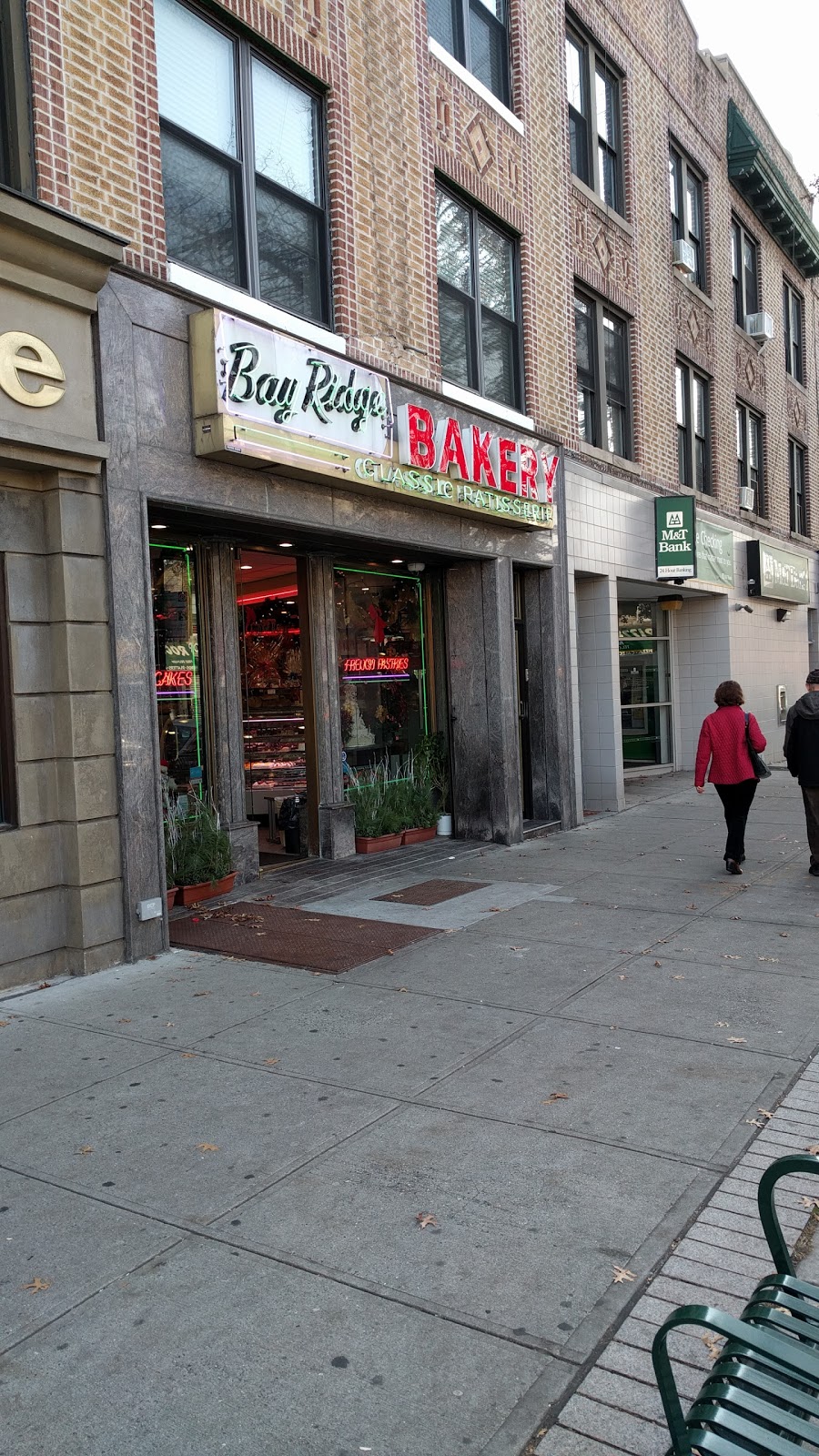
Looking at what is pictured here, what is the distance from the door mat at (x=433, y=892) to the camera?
898 centimetres

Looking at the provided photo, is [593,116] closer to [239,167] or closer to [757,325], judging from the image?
[757,325]

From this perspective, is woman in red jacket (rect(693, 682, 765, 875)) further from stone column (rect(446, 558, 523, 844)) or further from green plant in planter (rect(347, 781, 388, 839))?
green plant in planter (rect(347, 781, 388, 839))

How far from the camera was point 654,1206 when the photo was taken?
146 inches

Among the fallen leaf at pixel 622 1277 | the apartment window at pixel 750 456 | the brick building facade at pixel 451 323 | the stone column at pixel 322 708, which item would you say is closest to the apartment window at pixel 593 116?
the brick building facade at pixel 451 323

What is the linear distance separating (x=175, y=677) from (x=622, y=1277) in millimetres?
6972

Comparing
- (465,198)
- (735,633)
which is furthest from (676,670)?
(465,198)

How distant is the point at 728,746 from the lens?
969 centimetres

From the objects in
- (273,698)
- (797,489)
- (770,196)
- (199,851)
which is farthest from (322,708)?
(797,489)

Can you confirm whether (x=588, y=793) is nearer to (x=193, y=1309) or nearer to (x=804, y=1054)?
(x=804, y=1054)

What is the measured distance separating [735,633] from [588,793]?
633 cm

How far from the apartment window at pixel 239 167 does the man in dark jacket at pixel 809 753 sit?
5.56 meters

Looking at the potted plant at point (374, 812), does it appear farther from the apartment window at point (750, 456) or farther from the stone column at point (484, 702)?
the apartment window at point (750, 456)

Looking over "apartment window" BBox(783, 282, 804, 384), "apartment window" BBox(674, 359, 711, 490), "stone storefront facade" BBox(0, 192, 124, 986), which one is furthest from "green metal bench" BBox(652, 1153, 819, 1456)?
"apartment window" BBox(783, 282, 804, 384)

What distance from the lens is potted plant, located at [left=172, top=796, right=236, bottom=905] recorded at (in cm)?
878
